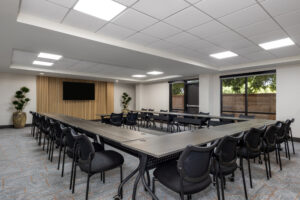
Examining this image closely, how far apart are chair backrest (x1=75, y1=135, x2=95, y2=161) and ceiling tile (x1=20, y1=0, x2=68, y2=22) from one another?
1908 mm

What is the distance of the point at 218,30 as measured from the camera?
313 cm

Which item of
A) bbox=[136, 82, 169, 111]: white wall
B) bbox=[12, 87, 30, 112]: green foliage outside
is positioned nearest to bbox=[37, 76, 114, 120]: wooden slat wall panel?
bbox=[12, 87, 30, 112]: green foliage outside

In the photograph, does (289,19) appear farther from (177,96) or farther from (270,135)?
(177,96)

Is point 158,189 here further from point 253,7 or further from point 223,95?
point 223,95

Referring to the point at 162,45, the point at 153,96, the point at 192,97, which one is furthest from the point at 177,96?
the point at 162,45

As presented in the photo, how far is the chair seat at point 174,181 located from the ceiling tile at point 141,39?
2.58 m

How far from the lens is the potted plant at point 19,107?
714 centimetres

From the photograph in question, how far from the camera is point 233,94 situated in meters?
6.99

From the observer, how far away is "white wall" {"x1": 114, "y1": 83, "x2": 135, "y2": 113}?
1093cm

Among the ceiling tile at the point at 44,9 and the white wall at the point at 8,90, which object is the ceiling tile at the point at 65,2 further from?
the white wall at the point at 8,90

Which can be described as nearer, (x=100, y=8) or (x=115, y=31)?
(x=100, y=8)

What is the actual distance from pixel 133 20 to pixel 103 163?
7.48 ft

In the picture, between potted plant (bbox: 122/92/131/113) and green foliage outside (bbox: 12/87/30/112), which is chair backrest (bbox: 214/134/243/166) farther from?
potted plant (bbox: 122/92/131/113)

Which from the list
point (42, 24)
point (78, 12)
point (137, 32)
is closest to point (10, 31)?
point (42, 24)
